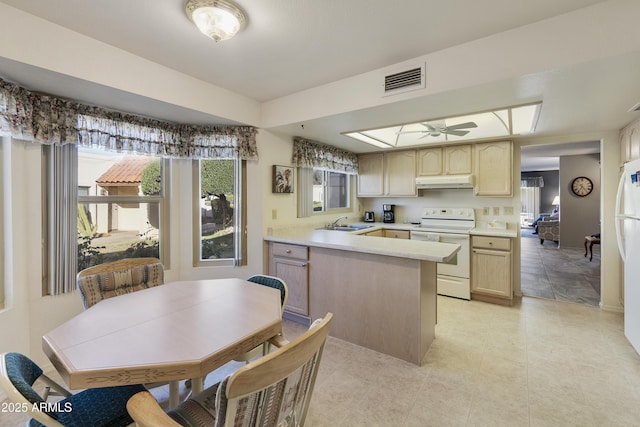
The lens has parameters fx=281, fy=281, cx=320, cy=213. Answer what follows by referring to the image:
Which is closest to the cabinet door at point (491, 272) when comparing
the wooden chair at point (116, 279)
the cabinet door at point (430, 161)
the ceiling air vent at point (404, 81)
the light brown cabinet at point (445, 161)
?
the light brown cabinet at point (445, 161)

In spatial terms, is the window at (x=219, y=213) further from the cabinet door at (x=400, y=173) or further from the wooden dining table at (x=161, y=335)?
the cabinet door at (x=400, y=173)

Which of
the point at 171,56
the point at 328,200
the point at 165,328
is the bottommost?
the point at 165,328

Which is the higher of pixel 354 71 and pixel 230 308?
pixel 354 71

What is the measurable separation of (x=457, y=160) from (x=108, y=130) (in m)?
3.96

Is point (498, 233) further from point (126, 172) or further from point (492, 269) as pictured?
point (126, 172)

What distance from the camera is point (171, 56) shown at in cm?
208

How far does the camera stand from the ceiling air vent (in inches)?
82.2

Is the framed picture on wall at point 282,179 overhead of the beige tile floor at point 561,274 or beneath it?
overhead

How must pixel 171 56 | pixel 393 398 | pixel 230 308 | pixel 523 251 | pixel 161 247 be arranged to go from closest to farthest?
pixel 230 308, pixel 393 398, pixel 171 56, pixel 161 247, pixel 523 251

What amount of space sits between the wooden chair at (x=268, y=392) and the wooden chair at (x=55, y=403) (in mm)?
274

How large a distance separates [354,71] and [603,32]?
150cm

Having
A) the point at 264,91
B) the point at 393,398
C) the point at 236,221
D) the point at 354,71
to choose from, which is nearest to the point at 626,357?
the point at 393,398

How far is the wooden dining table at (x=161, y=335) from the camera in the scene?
3.31 feet

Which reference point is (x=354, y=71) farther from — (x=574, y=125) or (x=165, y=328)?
(x=574, y=125)
